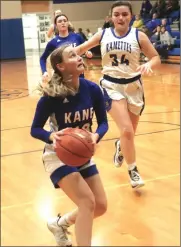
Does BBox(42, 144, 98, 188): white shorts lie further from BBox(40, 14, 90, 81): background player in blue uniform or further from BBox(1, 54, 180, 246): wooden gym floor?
BBox(1, 54, 180, 246): wooden gym floor

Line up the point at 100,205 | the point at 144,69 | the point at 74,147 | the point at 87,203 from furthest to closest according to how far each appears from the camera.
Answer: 1. the point at 100,205
2. the point at 87,203
3. the point at 144,69
4. the point at 74,147

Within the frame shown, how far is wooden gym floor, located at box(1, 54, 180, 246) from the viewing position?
3361mm

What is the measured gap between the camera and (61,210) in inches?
139

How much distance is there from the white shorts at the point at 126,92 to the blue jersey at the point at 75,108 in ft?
0.67

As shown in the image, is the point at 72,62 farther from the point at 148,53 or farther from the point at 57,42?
the point at 148,53

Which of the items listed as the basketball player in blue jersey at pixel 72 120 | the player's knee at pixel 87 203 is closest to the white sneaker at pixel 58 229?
the basketball player in blue jersey at pixel 72 120

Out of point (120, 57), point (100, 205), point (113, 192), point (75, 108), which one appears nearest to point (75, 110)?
point (75, 108)

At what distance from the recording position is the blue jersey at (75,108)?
3.46 feet

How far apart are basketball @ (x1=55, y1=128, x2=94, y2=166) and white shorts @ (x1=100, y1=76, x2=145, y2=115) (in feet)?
1.61

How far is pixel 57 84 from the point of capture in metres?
0.94

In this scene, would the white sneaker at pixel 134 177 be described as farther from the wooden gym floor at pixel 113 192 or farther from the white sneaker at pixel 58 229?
the white sneaker at pixel 58 229

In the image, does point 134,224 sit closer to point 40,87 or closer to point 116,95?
point 116,95

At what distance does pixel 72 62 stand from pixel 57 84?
59mm

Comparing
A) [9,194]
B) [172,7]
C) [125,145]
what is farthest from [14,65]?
[172,7]
